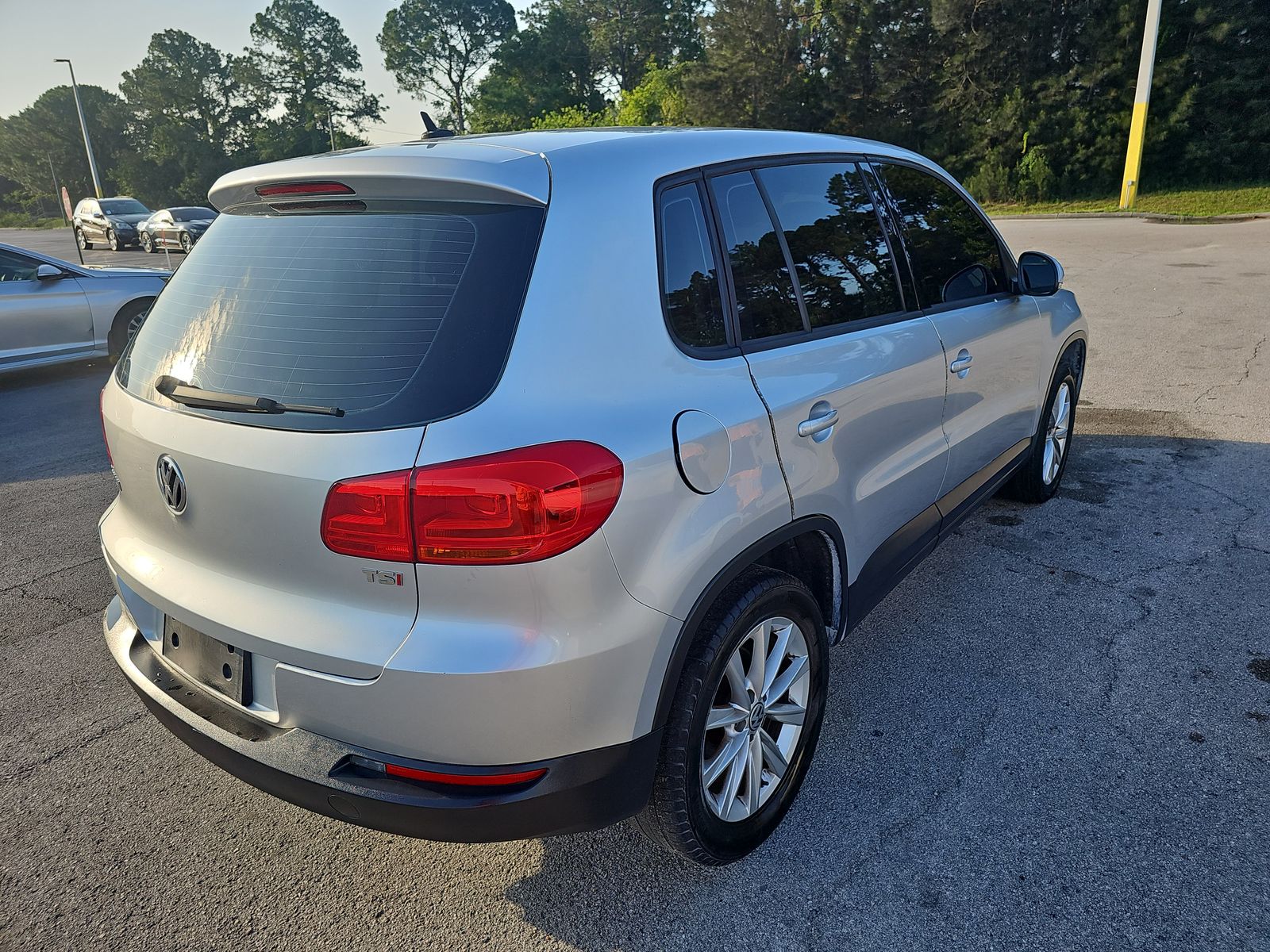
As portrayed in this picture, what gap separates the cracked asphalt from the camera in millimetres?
2115

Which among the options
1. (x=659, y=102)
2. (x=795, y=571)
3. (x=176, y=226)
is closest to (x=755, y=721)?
(x=795, y=571)

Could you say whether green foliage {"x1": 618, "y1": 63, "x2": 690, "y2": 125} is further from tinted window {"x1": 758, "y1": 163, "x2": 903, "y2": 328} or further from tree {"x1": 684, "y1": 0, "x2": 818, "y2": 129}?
tinted window {"x1": 758, "y1": 163, "x2": 903, "y2": 328}

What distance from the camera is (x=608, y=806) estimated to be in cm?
190

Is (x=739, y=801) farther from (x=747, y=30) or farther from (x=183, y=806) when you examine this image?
(x=747, y=30)

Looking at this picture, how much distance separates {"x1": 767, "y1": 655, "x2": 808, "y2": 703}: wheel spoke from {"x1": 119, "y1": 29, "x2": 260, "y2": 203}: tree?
74.2 meters

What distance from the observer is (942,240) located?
3414 millimetres

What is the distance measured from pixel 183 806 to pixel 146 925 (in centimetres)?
46

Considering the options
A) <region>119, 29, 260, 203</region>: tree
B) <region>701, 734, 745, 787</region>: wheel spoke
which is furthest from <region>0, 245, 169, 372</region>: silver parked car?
<region>119, 29, 260, 203</region>: tree

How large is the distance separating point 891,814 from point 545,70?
73660mm

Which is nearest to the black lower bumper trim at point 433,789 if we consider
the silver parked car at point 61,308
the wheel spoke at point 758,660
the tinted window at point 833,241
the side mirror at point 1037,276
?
the wheel spoke at point 758,660

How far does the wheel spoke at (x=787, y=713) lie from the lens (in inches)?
93.6

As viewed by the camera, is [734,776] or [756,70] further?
[756,70]

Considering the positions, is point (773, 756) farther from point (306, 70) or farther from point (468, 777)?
point (306, 70)

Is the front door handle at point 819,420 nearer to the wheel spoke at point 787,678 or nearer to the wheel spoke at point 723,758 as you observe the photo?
the wheel spoke at point 787,678
